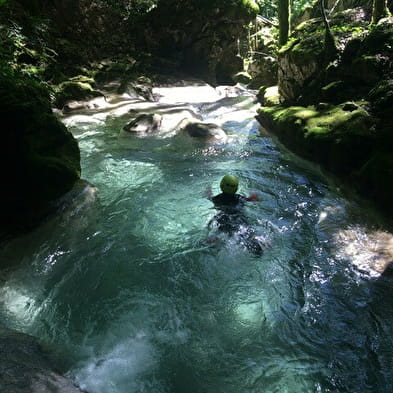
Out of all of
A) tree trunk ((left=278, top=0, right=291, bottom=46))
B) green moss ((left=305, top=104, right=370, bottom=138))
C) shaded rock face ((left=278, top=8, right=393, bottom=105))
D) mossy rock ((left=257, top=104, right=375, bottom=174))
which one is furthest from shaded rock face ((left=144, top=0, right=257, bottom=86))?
green moss ((left=305, top=104, right=370, bottom=138))

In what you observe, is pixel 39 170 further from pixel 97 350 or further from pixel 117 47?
pixel 117 47

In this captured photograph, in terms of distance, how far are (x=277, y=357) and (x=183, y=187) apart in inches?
207

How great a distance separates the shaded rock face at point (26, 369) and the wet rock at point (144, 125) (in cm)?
968

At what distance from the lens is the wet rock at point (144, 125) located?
12789 millimetres

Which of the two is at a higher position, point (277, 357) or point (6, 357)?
point (6, 357)

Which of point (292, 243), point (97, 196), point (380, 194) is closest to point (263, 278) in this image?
point (292, 243)

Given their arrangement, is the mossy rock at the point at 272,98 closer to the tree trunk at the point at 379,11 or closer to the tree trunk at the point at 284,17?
the tree trunk at the point at 284,17

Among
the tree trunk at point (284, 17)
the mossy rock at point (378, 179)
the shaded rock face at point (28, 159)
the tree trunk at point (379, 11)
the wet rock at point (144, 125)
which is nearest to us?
the shaded rock face at point (28, 159)

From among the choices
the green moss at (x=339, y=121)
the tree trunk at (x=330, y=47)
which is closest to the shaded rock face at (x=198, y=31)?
the tree trunk at (x=330, y=47)

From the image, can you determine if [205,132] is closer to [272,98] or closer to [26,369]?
[272,98]

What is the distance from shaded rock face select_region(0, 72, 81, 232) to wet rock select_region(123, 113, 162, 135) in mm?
6128

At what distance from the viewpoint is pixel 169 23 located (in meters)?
23.5

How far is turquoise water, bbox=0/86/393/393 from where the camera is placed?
3.86 meters

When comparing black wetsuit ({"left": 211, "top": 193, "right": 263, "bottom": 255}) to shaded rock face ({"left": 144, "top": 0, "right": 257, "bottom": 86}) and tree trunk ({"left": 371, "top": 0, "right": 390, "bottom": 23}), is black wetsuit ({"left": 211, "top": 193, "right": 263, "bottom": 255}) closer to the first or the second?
tree trunk ({"left": 371, "top": 0, "right": 390, "bottom": 23})
